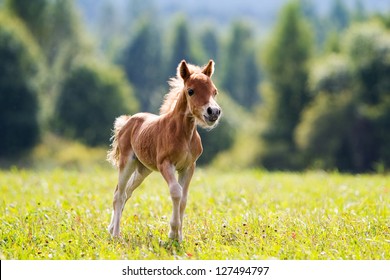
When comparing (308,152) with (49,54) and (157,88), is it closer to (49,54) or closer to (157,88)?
(49,54)

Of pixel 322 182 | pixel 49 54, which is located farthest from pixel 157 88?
pixel 322 182

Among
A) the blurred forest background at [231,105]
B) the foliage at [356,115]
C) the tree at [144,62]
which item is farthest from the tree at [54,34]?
the foliage at [356,115]

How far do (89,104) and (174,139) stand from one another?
5389 centimetres

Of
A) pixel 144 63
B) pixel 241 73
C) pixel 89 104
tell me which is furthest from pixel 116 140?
pixel 241 73

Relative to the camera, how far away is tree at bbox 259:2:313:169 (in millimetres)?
60812

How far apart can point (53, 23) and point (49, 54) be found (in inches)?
126

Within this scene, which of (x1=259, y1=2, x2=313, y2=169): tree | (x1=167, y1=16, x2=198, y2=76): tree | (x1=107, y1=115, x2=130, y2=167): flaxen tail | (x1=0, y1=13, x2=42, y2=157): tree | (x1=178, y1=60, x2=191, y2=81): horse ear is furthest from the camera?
(x1=167, y1=16, x2=198, y2=76): tree

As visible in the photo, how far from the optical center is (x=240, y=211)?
1160 cm

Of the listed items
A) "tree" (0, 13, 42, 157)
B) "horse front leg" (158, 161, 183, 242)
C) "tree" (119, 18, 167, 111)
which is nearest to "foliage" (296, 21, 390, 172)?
"tree" (0, 13, 42, 157)

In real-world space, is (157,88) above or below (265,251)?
above

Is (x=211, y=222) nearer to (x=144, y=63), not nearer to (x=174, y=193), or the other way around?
(x=174, y=193)

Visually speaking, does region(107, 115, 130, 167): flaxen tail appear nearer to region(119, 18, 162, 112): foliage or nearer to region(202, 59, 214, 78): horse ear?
region(202, 59, 214, 78): horse ear

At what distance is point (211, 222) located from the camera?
9906 mm

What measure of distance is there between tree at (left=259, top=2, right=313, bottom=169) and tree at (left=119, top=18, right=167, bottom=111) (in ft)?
78.5
